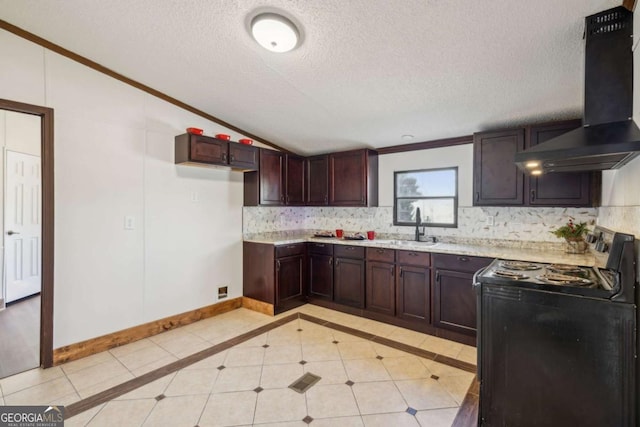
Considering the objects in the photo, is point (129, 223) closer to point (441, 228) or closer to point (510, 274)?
point (510, 274)

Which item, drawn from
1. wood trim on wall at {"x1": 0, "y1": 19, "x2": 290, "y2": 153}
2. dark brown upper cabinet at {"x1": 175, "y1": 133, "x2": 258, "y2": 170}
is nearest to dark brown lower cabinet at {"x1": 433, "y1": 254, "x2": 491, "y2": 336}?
dark brown upper cabinet at {"x1": 175, "y1": 133, "x2": 258, "y2": 170}

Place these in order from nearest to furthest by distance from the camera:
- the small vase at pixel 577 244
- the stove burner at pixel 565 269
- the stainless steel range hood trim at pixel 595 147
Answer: the stainless steel range hood trim at pixel 595 147, the stove burner at pixel 565 269, the small vase at pixel 577 244

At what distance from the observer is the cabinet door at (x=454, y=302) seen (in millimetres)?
2957

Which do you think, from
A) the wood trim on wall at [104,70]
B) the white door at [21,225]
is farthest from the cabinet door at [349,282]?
the white door at [21,225]

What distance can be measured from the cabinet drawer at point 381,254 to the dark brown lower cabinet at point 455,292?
0.49 meters

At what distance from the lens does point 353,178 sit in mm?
4215

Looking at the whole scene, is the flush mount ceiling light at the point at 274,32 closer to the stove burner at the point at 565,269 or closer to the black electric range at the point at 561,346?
the black electric range at the point at 561,346

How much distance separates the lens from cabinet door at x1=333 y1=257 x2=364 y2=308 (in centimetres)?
375

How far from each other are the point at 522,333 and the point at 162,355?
113 inches

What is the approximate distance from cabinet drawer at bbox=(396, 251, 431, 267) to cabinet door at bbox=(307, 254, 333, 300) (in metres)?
0.98

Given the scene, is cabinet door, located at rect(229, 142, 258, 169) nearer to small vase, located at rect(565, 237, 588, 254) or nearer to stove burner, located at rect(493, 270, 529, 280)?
stove burner, located at rect(493, 270, 529, 280)

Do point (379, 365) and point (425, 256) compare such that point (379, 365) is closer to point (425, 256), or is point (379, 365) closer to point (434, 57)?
point (425, 256)


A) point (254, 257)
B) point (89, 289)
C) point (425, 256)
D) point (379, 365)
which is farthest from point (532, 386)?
point (89, 289)

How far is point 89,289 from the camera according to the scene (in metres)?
2.80
